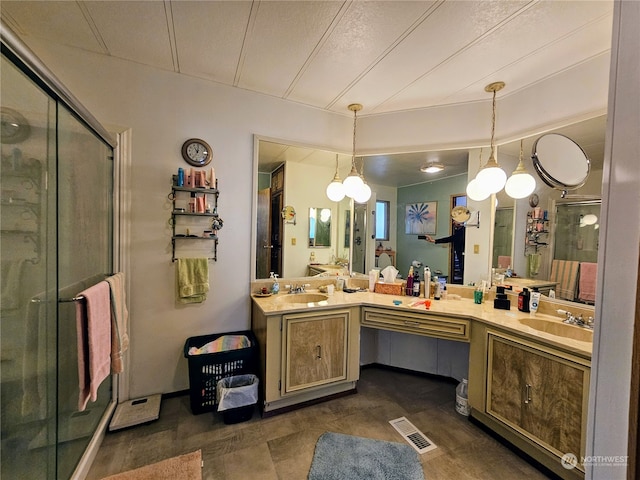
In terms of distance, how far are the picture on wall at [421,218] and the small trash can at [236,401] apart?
212 cm

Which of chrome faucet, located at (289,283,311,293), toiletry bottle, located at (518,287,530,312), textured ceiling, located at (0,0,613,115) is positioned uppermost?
textured ceiling, located at (0,0,613,115)

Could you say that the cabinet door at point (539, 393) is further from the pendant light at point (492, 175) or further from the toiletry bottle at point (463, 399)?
the pendant light at point (492, 175)

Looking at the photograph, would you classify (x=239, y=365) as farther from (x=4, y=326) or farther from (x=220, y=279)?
(x=4, y=326)

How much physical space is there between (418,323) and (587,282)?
3.87ft

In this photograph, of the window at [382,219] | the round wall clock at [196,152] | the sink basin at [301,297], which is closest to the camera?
the round wall clock at [196,152]

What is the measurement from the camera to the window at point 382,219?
302 cm

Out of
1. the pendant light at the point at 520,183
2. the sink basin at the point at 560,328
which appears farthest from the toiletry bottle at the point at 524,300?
the pendant light at the point at 520,183

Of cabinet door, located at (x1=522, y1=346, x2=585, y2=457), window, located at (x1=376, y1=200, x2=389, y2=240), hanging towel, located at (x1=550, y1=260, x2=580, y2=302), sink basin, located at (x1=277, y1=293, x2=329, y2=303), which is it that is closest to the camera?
cabinet door, located at (x1=522, y1=346, x2=585, y2=457)

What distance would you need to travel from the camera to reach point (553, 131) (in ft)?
6.61

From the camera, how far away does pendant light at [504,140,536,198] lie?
84.4 inches

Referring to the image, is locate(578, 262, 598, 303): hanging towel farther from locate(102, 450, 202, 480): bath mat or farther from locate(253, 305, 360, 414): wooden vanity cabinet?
locate(102, 450, 202, 480): bath mat

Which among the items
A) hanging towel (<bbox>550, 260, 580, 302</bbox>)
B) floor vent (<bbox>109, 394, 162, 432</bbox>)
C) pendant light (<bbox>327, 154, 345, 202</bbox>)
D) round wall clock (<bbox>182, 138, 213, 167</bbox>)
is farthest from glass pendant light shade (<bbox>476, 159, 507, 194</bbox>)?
floor vent (<bbox>109, 394, 162, 432</bbox>)

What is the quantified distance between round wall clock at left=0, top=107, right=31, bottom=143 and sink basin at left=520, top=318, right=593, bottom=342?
2992mm

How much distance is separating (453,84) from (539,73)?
57 cm
